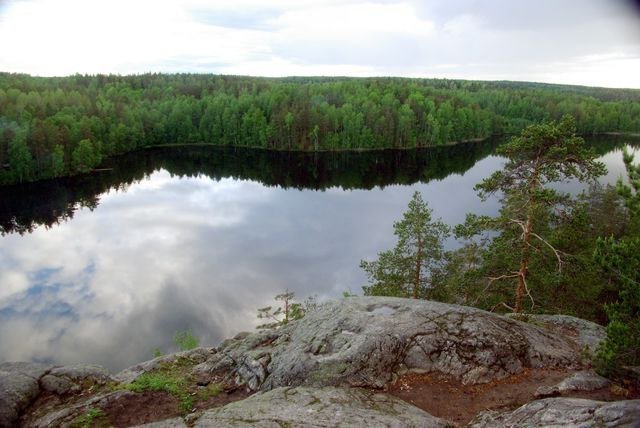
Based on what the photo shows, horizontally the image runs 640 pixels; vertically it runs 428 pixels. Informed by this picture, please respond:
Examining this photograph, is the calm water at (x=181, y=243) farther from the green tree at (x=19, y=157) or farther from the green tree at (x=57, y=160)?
the green tree at (x=19, y=157)

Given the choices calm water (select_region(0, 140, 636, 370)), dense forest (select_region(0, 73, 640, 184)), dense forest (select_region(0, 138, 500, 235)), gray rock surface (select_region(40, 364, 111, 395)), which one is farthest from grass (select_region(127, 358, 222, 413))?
dense forest (select_region(0, 73, 640, 184))

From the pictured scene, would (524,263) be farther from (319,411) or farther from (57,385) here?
(57,385)

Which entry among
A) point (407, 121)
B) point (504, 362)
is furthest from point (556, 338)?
point (407, 121)

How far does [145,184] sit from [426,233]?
6116 cm

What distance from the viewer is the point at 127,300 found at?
3312 cm

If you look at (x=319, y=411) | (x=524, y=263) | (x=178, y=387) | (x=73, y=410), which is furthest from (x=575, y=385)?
(x=73, y=410)

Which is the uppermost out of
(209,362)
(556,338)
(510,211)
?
(510,211)

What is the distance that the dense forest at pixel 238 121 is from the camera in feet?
Result: 228

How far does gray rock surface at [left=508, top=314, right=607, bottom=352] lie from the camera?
533 inches

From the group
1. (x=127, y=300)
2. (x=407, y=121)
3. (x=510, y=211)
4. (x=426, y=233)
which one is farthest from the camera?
(x=407, y=121)

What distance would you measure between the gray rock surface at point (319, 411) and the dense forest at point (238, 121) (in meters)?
68.0

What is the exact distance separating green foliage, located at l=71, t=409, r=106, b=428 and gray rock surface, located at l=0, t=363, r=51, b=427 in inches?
73.2

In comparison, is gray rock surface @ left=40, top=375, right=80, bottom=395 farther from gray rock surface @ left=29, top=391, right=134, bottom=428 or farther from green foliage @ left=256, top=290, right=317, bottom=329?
green foliage @ left=256, top=290, right=317, bottom=329

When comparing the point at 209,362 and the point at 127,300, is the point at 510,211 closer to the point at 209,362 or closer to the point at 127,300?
the point at 209,362
